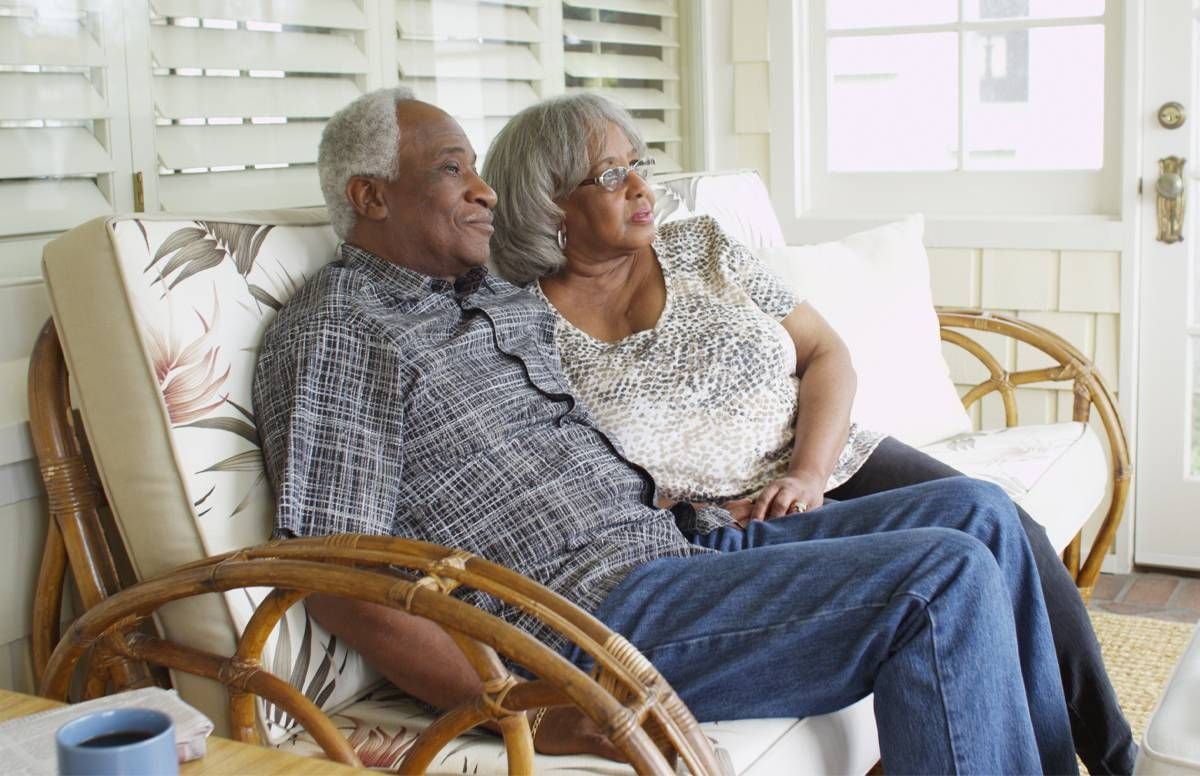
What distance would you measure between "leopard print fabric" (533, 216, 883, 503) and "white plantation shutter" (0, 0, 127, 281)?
2.32 ft

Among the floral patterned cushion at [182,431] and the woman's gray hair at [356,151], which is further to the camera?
the woman's gray hair at [356,151]

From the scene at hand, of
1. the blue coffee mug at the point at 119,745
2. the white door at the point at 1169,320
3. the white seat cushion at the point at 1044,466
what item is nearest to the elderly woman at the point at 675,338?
the white seat cushion at the point at 1044,466

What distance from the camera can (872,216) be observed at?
3.66 m

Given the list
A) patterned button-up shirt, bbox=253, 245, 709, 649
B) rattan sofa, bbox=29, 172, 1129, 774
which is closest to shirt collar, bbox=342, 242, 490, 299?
patterned button-up shirt, bbox=253, 245, 709, 649

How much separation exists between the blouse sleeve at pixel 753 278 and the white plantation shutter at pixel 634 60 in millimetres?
1008

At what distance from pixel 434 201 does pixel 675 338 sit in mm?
472

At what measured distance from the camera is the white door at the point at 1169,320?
3.22 metres

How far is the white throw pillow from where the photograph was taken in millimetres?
2680

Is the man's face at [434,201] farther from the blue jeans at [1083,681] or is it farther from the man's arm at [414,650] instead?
the blue jeans at [1083,681]

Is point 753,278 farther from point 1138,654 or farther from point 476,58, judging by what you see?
point 1138,654

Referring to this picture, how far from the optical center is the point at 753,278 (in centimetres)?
232

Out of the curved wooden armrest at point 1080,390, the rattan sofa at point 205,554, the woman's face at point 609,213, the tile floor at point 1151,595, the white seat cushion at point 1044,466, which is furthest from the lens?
the tile floor at point 1151,595

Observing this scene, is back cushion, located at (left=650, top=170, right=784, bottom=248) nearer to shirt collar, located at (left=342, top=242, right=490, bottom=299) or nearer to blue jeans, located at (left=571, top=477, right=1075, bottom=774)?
shirt collar, located at (left=342, top=242, right=490, bottom=299)

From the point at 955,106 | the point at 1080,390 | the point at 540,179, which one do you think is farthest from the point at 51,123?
the point at 955,106
